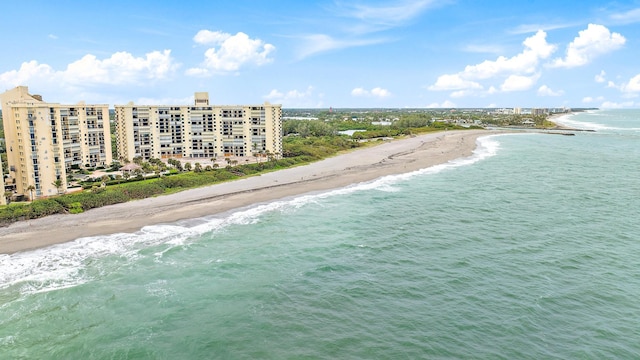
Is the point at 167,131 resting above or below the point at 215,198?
above

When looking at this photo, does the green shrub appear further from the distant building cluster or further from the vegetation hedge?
the distant building cluster

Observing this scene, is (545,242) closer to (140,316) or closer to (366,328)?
(366,328)

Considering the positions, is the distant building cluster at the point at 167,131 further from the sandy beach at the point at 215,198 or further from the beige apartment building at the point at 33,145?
the sandy beach at the point at 215,198

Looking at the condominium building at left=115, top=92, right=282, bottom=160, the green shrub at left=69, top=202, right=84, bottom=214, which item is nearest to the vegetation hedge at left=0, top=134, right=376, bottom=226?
the green shrub at left=69, top=202, right=84, bottom=214

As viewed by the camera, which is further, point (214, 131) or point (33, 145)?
point (214, 131)

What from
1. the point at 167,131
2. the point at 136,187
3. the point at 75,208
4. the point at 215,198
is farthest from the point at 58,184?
the point at 167,131

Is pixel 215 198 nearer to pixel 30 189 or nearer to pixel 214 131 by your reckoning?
pixel 30 189

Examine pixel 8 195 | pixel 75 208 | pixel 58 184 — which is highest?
pixel 58 184

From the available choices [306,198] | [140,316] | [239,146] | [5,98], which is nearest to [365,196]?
[306,198]
